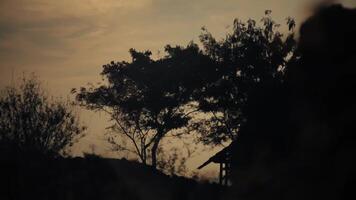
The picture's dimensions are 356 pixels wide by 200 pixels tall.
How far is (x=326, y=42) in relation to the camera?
21766 mm

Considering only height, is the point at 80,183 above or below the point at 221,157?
below

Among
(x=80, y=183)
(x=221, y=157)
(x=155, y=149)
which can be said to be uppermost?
(x=155, y=149)

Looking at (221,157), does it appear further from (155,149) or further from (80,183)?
(155,149)

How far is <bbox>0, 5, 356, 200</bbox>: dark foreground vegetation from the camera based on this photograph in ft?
64.8

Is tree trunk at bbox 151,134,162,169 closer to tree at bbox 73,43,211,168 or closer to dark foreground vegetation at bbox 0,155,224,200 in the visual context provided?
tree at bbox 73,43,211,168

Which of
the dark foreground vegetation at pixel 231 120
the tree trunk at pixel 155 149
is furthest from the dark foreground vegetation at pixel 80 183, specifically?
the tree trunk at pixel 155 149

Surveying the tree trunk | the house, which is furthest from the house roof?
the tree trunk

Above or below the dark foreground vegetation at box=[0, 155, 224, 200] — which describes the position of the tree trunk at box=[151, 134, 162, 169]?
above

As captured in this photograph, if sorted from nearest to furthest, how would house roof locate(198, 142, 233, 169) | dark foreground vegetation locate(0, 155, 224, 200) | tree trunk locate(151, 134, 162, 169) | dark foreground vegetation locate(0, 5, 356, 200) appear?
dark foreground vegetation locate(0, 5, 356, 200), dark foreground vegetation locate(0, 155, 224, 200), house roof locate(198, 142, 233, 169), tree trunk locate(151, 134, 162, 169)

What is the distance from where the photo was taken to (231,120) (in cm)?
4894

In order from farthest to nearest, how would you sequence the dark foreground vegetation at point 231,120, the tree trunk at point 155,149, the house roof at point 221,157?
the tree trunk at point 155,149 → the house roof at point 221,157 → the dark foreground vegetation at point 231,120

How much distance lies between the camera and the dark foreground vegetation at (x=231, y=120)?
Result: 778 inches

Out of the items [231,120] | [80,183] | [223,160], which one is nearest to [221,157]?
[223,160]

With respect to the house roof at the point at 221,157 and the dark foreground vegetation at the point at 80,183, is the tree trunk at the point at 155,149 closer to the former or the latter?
the house roof at the point at 221,157
